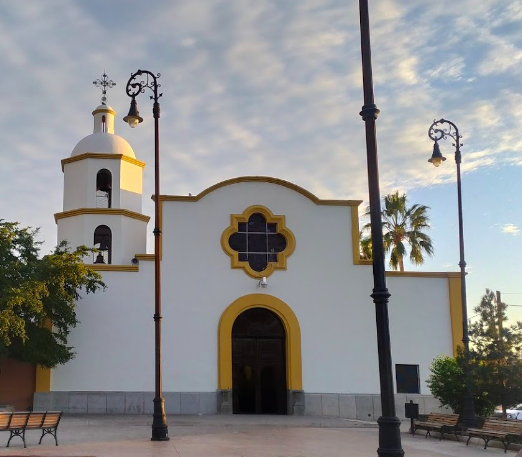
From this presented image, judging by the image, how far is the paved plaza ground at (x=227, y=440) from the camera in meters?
14.2

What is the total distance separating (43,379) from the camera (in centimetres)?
2494

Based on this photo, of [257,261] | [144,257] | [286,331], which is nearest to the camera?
[144,257]

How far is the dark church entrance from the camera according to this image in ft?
86.5

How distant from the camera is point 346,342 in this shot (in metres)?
26.7

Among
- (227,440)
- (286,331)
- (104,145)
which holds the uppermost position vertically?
(104,145)

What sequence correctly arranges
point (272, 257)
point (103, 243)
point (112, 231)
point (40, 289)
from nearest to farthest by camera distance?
point (40, 289) → point (272, 257) → point (112, 231) → point (103, 243)

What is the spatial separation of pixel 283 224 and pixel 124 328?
24.4 feet

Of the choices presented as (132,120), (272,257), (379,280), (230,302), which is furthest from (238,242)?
(379,280)

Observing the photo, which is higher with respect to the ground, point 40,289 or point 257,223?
point 257,223

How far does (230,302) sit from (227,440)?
9.94m

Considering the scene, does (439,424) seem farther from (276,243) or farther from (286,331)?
(276,243)

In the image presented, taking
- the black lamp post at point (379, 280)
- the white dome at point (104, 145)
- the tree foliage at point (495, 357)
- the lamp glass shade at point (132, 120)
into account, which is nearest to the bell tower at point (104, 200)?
the white dome at point (104, 145)

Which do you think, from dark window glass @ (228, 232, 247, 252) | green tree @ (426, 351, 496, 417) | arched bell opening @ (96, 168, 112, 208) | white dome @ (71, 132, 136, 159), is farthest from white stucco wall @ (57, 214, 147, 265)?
green tree @ (426, 351, 496, 417)

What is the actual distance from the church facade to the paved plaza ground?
2.53m
